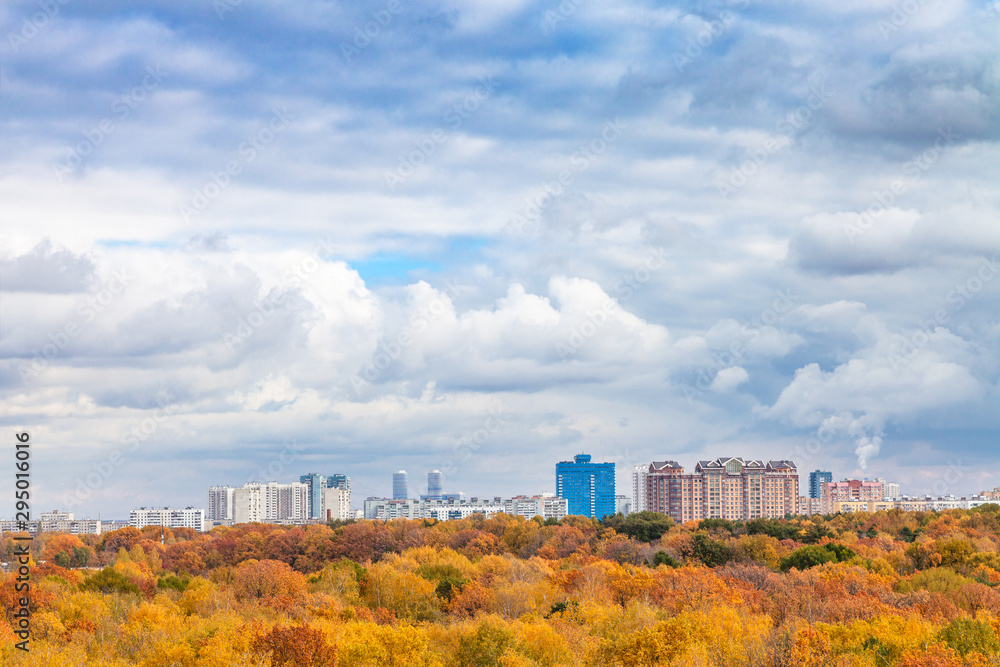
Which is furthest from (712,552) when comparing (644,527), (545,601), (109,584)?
(109,584)

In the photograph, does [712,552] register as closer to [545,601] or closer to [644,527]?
[644,527]

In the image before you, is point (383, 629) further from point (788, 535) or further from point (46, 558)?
point (46, 558)

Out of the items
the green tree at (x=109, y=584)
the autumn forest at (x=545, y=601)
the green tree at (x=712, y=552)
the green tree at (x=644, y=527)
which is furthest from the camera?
the green tree at (x=644, y=527)

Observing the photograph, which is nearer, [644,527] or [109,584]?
[109,584]

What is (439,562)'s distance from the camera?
73688 millimetres

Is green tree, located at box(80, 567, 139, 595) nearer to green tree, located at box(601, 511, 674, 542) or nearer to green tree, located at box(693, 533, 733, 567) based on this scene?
green tree, located at box(693, 533, 733, 567)

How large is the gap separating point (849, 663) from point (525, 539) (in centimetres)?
7243

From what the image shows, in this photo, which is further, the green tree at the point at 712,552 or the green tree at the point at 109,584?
the green tree at the point at 712,552

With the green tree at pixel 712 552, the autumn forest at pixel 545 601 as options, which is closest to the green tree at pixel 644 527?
the autumn forest at pixel 545 601

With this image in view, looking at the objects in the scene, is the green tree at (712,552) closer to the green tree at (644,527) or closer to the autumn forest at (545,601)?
the autumn forest at (545,601)

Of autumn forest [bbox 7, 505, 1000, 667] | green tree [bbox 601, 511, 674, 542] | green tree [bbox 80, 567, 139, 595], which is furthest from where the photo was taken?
green tree [bbox 601, 511, 674, 542]

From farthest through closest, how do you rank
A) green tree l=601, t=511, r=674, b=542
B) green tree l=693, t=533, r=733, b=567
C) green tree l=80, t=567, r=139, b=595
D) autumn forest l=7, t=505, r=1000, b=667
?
green tree l=601, t=511, r=674, b=542
green tree l=693, t=533, r=733, b=567
green tree l=80, t=567, r=139, b=595
autumn forest l=7, t=505, r=1000, b=667

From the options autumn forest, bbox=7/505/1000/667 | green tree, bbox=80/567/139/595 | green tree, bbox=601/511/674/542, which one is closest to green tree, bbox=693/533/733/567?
autumn forest, bbox=7/505/1000/667

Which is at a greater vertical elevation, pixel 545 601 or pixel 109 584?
pixel 545 601
